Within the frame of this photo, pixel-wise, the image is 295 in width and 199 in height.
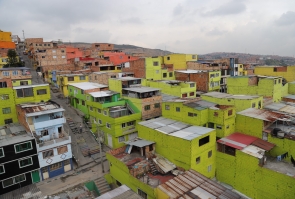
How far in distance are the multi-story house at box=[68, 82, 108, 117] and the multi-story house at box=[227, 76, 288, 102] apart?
24.0m

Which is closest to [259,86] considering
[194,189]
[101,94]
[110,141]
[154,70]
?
[154,70]

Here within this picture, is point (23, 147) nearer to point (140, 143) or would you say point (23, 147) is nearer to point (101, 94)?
point (140, 143)

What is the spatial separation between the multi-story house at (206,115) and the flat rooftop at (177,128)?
98 cm

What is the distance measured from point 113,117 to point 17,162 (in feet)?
39.3

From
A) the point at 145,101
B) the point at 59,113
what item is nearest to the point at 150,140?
the point at 145,101

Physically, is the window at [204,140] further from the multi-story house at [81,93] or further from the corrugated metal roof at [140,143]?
the multi-story house at [81,93]

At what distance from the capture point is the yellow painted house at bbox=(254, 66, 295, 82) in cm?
4648

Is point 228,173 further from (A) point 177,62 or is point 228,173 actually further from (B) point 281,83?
(A) point 177,62

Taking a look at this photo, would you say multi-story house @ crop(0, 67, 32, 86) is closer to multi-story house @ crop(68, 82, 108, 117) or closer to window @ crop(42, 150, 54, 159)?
multi-story house @ crop(68, 82, 108, 117)

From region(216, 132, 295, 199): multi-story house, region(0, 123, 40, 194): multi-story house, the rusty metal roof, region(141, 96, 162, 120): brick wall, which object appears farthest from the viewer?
region(141, 96, 162, 120): brick wall

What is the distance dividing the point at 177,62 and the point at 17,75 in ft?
121

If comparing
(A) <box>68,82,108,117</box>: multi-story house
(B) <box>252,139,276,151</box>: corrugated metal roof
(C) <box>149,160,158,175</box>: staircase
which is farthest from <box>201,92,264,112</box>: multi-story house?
(A) <box>68,82,108,117</box>: multi-story house

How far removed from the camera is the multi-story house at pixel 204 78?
152 ft

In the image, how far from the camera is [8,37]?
233ft
